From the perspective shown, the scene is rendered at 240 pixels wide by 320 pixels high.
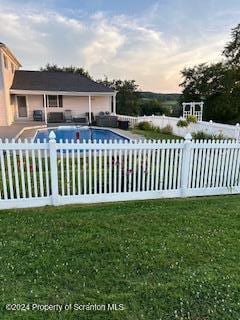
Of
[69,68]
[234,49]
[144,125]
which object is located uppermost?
[234,49]

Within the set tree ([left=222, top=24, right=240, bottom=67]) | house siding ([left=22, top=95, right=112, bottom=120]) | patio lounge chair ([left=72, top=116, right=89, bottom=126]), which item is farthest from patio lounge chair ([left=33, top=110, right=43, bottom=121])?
tree ([left=222, top=24, right=240, bottom=67])

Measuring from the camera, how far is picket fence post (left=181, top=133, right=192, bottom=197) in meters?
5.34

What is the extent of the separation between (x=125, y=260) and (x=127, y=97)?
36.2 m

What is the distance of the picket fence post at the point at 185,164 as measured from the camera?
534 centimetres

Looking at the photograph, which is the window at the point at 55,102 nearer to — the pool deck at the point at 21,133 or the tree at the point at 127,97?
the pool deck at the point at 21,133

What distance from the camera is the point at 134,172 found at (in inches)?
208

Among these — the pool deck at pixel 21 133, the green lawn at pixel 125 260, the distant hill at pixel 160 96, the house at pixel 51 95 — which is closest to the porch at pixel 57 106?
the house at pixel 51 95

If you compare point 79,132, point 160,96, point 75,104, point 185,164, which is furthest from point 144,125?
point 160,96

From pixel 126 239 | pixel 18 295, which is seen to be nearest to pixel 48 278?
pixel 18 295

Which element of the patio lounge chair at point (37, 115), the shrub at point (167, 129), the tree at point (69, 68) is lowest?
the shrub at point (167, 129)

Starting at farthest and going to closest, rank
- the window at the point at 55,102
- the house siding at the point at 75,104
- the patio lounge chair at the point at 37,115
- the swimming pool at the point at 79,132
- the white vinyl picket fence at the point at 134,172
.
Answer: the window at the point at 55,102 < the house siding at the point at 75,104 < the patio lounge chair at the point at 37,115 < the swimming pool at the point at 79,132 < the white vinyl picket fence at the point at 134,172

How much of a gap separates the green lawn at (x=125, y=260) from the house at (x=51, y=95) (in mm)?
17620

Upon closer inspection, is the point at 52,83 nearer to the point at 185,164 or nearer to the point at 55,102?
the point at 55,102

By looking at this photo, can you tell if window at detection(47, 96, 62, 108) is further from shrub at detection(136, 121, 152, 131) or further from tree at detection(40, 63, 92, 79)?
tree at detection(40, 63, 92, 79)
